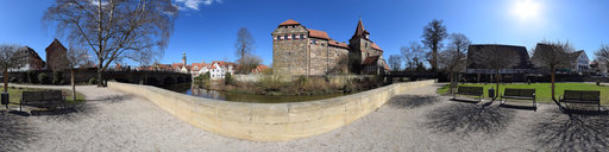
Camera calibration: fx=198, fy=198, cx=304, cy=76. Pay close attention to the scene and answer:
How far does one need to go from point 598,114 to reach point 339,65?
35292mm

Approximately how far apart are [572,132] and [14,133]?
41.9 feet

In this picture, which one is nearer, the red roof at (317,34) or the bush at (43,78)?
the bush at (43,78)

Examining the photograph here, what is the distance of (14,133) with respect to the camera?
4.57m

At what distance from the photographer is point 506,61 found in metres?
13.0

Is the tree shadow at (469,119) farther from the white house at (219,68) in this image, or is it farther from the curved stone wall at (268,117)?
the white house at (219,68)

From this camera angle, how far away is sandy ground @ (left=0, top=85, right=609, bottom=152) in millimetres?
4258

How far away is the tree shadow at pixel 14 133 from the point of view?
13.3ft

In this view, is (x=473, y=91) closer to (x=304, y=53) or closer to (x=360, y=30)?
(x=304, y=53)

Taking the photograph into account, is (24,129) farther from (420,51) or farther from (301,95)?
(420,51)

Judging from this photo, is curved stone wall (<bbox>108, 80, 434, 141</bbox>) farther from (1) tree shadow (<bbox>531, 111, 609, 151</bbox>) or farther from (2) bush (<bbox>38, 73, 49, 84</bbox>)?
(2) bush (<bbox>38, 73, 49, 84</bbox>)

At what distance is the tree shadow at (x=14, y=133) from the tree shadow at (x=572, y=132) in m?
10.8

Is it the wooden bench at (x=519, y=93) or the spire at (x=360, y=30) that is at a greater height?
the spire at (x=360, y=30)

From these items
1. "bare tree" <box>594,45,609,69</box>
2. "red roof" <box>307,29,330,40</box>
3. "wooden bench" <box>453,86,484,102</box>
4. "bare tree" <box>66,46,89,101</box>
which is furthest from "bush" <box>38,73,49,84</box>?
"bare tree" <box>594,45,609,69</box>

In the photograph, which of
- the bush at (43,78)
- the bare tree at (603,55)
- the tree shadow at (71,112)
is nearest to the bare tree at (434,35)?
the bare tree at (603,55)
